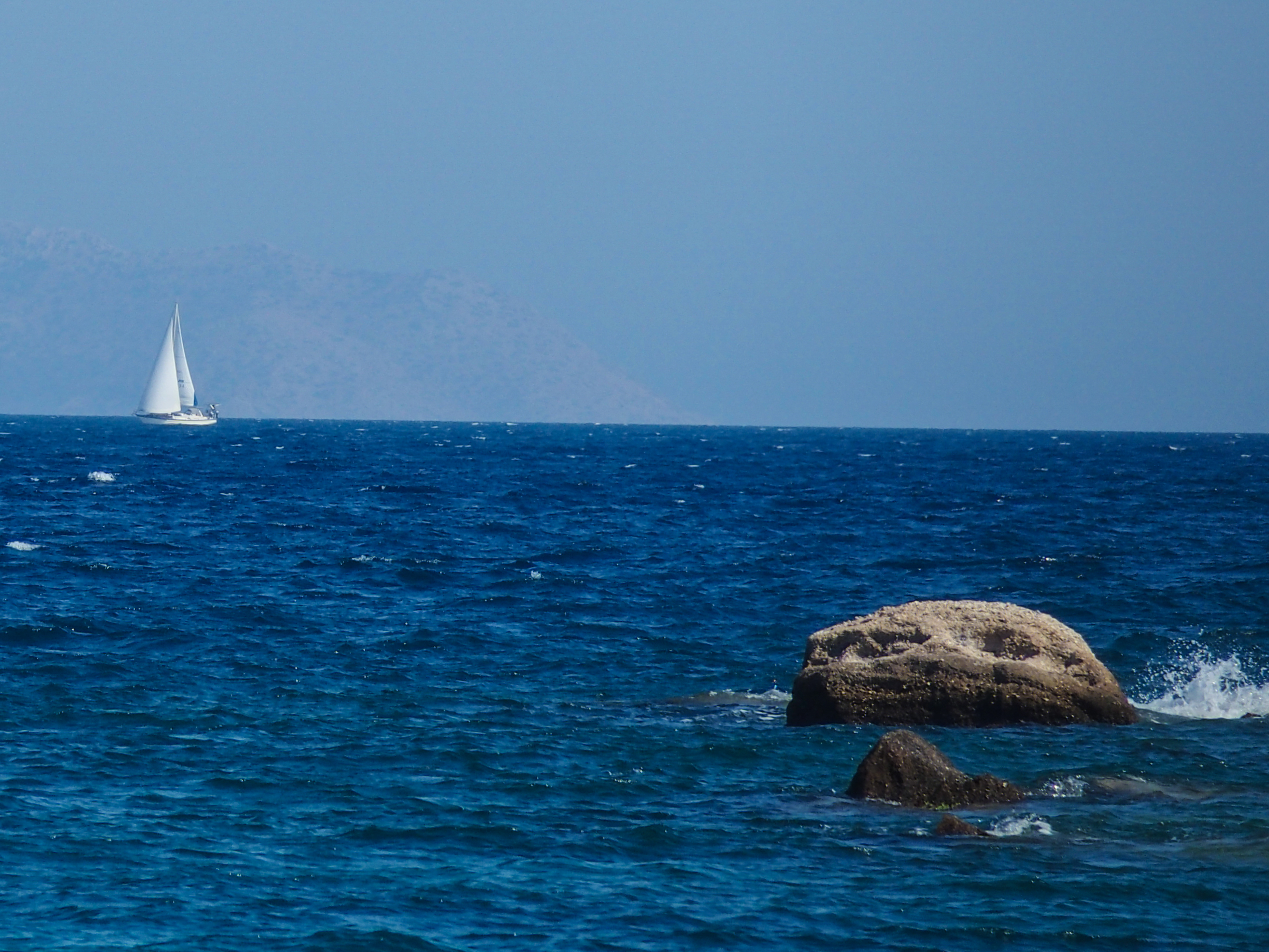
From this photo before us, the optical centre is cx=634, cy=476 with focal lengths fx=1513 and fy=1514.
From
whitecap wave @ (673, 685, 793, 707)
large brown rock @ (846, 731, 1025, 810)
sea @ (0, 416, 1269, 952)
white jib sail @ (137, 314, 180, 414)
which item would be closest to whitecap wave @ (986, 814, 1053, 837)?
sea @ (0, 416, 1269, 952)

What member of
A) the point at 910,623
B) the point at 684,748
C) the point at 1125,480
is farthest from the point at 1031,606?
the point at 1125,480

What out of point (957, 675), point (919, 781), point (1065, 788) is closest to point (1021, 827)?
point (919, 781)

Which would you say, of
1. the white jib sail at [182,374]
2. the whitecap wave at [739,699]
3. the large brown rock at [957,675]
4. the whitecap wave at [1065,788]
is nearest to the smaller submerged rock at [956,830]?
the whitecap wave at [1065,788]

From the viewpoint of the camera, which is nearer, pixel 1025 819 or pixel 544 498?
pixel 1025 819

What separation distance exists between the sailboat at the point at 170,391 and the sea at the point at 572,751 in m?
146

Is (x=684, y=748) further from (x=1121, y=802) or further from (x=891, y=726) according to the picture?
(x=1121, y=802)

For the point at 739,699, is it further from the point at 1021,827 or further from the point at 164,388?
the point at 164,388

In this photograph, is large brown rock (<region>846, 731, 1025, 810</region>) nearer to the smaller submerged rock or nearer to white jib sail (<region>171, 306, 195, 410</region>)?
the smaller submerged rock

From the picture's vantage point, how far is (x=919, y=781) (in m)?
17.2

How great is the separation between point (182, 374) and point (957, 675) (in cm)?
18212

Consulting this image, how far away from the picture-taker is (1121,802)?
1744cm

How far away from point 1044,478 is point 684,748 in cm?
7458

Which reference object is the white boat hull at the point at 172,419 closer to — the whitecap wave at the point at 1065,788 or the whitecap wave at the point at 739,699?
the whitecap wave at the point at 739,699

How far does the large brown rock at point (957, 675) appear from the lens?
21531 mm
